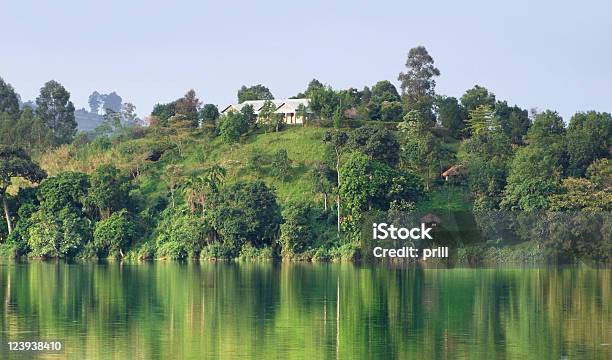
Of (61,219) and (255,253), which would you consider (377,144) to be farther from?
(61,219)

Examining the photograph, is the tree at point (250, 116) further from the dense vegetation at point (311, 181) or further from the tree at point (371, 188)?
the tree at point (371, 188)

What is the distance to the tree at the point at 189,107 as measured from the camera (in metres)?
122

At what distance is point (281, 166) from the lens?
337 feet

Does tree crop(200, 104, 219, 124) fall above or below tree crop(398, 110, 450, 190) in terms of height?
above

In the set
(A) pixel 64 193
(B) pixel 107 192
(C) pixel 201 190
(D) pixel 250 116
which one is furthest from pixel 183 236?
(D) pixel 250 116

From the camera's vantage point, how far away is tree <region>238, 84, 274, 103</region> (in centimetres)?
13288

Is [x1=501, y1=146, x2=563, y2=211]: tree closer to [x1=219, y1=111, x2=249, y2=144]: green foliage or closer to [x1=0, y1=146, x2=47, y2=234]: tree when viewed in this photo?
[x1=219, y1=111, x2=249, y2=144]: green foliage

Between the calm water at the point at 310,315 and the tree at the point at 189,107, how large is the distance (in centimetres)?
5217

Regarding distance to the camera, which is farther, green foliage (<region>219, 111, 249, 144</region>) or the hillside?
green foliage (<region>219, 111, 249, 144</region>)

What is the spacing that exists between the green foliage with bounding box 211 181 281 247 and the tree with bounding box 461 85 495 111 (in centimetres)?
3210

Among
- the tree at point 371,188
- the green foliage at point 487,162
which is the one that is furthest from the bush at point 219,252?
the green foliage at point 487,162

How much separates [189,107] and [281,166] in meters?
23.8

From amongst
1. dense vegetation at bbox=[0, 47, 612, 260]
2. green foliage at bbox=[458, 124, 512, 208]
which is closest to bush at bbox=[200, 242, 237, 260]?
dense vegetation at bbox=[0, 47, 612, 260]

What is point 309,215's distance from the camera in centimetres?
9456
